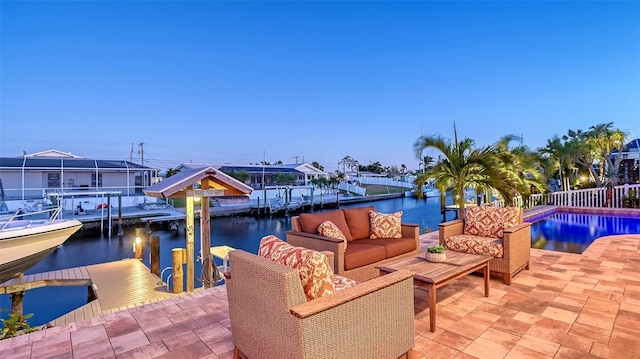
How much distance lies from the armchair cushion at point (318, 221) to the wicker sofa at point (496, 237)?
1.35 m

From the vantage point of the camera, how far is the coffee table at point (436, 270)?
2569mm

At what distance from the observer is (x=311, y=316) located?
1493mm

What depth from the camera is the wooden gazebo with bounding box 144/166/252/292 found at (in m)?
4.29

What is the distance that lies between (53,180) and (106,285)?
19.6 meters

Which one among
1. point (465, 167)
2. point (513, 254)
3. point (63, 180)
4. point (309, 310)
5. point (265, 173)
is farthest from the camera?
point (265, 173)

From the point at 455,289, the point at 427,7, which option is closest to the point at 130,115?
the point at 427,7

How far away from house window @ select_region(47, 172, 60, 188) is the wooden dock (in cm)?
1792

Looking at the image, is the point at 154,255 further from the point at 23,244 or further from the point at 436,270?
the point at 436,270

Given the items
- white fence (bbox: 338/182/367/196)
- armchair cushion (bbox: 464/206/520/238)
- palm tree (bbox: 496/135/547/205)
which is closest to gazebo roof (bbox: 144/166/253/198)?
armchair cushion (bbox: 464/206/520/238)

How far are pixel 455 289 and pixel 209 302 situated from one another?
2748 mm

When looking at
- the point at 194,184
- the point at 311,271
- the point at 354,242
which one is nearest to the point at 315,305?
the point at 311,271

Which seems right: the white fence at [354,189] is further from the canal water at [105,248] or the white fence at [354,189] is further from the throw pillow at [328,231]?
the throw pillow at [328,231]

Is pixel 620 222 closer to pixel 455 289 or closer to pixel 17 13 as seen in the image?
pixel 455 289

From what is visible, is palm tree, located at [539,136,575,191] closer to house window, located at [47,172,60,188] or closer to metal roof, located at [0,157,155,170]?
metal roof, located at [0,157,155,170]
